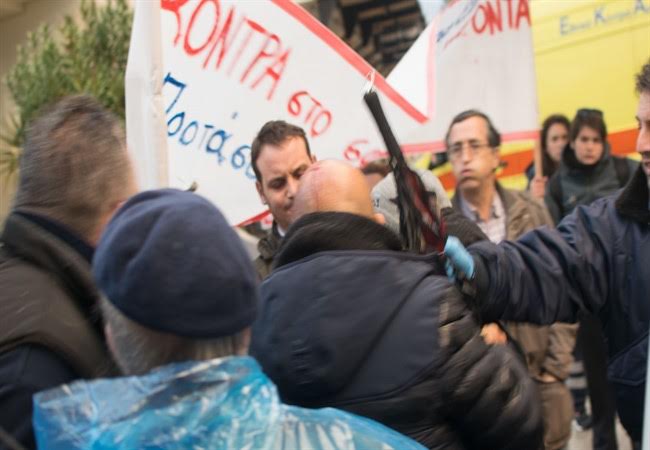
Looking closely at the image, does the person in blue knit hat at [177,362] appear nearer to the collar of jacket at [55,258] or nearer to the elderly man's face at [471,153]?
the collar of jacket at [55,258]

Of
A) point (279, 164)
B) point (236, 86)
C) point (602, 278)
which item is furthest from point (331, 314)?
point (236, 86)

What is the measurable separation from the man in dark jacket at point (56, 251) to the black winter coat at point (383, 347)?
1.25 ft

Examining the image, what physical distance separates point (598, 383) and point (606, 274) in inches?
92.8

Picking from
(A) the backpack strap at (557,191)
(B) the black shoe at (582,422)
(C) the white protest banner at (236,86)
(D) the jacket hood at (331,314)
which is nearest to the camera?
(D) the jacket hood at (331,314)

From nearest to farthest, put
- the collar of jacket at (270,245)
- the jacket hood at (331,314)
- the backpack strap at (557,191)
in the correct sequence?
1. the jacket hood at (331,314)
2. the collar of jacket at (270,245)
3. the backpack strap at (557,191)

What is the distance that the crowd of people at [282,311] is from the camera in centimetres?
130

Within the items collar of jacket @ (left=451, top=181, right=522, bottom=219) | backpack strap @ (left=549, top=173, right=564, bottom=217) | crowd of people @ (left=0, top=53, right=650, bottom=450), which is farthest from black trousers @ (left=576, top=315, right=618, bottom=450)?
crowd of people @ (left=0, top=53, right=650, bottom=450)

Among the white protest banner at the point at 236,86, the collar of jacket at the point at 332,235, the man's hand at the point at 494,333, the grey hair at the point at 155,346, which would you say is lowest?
the man's hand at the point at 494,333

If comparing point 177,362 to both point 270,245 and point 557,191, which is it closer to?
point 270,245

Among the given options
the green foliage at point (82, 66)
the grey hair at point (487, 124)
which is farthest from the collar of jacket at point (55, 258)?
the green foliage at point (82, 66)

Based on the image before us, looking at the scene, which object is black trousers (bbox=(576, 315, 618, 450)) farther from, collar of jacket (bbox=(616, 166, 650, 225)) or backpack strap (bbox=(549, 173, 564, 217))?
collar of jacket (bbox=(616, 166, 650, 225))

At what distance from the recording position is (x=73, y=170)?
1850 mm

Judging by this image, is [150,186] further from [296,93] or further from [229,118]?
[296,93]

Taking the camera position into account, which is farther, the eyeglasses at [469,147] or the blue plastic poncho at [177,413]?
the eyeglasses at [469,147]
